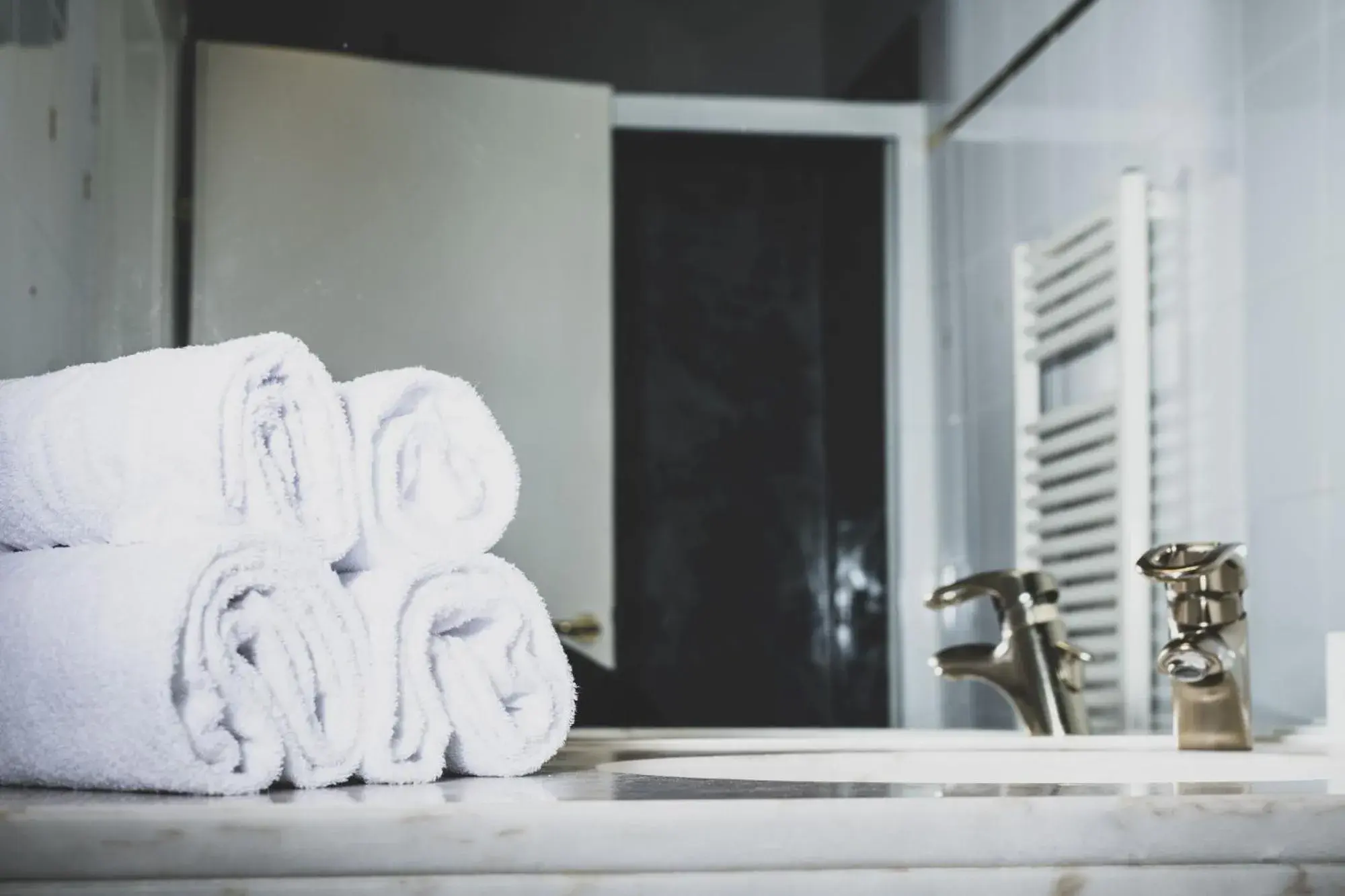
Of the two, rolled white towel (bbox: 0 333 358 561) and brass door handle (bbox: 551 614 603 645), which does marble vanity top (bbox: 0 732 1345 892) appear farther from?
brass door handle (bbox: 551 614 603 645)

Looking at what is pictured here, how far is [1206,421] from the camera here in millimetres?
1427

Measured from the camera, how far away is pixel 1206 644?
1.18 m

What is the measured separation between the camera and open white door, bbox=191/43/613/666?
1354 millimetres

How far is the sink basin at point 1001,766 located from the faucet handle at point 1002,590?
0.18 meters

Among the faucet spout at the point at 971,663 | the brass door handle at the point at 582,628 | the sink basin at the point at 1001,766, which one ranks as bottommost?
the sink basin at the point at 1001,766

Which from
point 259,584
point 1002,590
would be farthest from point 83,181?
point 1002,590

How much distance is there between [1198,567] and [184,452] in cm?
78

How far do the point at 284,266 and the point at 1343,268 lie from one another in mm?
937

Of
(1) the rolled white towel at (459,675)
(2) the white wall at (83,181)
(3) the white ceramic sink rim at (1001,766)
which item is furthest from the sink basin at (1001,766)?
(2) the white wall at (83,181)

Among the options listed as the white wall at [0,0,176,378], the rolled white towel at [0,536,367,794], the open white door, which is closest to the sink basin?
the rolled white towel at [0,536,367,794]

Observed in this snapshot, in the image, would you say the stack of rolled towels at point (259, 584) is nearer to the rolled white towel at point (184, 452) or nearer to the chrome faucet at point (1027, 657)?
the rolled white towel at point (184, 452)

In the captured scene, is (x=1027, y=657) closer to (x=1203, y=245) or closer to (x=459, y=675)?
(x=1203, y=245)

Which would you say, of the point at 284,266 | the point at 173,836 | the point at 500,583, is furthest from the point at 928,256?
the point at 173,836

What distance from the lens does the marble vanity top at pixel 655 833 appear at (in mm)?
523
